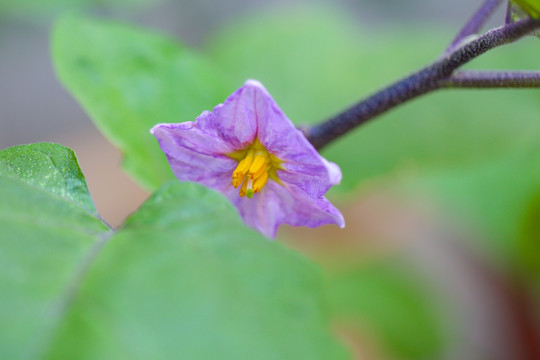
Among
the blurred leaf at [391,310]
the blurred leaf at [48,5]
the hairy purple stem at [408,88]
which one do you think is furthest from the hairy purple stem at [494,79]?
the blurred leaf at [48,5]

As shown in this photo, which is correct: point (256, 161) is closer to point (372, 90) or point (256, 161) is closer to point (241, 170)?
point (241, 170)

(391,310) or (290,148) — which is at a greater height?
(290,148)

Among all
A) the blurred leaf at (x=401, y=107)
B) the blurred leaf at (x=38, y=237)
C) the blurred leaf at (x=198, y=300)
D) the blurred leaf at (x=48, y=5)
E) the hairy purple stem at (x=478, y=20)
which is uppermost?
the blurred leaf at (x=48, y=5)

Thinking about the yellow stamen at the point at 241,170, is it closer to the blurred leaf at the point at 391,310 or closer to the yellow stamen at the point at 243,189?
the yellow stamen at the point at 243,189

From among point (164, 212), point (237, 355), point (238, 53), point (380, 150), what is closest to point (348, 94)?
point (380, 150)

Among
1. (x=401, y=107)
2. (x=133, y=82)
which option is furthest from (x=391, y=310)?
(x=133, y=82)

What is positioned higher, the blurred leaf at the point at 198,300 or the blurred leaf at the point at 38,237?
the blurred leaf at the point at 38,237

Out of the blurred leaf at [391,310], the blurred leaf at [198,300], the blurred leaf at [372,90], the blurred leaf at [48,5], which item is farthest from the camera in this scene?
the blurred leaf at [391,310]
